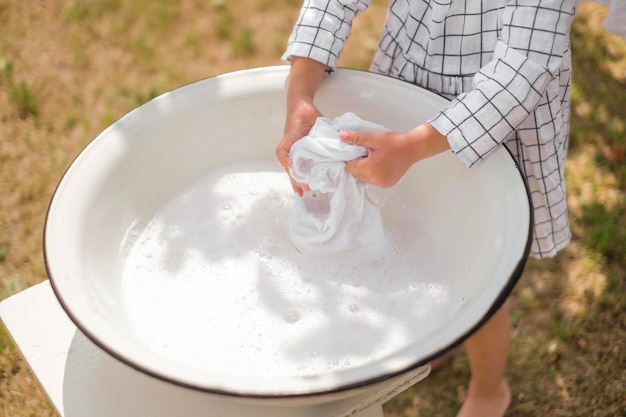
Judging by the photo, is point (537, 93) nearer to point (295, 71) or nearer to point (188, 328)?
point (295, 71)

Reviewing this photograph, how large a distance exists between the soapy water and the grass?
0.60m

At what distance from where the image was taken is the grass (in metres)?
1.79

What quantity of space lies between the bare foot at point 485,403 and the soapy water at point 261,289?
512 millimetres

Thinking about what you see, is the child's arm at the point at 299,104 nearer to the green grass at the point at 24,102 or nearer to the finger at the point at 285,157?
the finger at the point at 285,157

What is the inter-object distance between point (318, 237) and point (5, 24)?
2240 mm

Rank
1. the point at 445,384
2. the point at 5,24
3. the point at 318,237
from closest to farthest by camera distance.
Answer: the point at 318,237
the point at 445,384
the point at 5,24

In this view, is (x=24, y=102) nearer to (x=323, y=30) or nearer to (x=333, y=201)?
(x=323, y=30)

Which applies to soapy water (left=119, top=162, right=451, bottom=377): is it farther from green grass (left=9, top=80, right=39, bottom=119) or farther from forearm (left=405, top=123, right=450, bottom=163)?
green grass (left=9, top=80, right=39, bottom=119)

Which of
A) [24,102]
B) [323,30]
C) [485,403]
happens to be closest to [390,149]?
[323,30]

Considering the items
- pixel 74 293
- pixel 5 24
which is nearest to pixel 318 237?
pixel 74 293

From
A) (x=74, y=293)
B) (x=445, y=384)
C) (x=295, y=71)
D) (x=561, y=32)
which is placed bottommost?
(x=445, y=384)

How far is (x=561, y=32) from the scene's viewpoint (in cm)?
121

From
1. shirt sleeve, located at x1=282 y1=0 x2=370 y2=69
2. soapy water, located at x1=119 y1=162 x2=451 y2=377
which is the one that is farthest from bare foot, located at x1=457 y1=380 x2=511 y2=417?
shirt sleeve, located at x1=282 y1=0 x2=370 y2=69

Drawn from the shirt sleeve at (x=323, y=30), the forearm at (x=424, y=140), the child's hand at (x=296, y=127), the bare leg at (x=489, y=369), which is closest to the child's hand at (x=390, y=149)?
the forearm at (x=424, y=140)
